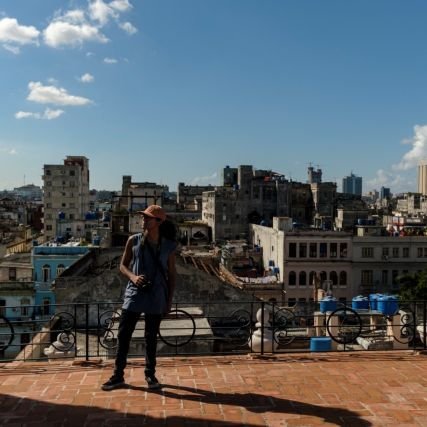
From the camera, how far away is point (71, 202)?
76.4 m

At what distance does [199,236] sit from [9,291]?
39503 mm

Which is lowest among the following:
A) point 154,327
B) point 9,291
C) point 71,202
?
point 9,291

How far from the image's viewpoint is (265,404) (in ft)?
21.3

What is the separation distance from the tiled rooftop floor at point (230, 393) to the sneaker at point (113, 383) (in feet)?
0.29

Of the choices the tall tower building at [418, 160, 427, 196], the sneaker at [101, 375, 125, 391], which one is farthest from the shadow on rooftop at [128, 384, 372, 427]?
the tall tower building at [418, 160, 427, 196]

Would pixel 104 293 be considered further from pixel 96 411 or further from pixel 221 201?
pixel 221 201

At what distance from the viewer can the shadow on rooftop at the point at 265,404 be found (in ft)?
20.0

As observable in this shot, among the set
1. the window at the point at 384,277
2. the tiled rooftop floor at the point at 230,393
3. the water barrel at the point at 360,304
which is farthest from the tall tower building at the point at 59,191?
the tiled rooftop floor at the point at 230,393

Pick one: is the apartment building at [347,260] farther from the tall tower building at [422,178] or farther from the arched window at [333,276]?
the tall tower building at [422,178]

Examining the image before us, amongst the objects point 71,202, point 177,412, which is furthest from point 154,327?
point 71,202

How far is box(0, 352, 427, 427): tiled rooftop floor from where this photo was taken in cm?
605

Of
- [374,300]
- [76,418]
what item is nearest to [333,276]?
[374,300]

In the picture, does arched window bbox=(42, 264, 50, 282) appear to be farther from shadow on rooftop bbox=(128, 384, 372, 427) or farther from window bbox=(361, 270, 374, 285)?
shadow on rooftop bbox=(128, 384, 372, 427)

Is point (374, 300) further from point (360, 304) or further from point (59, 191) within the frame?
point (59, 191)
